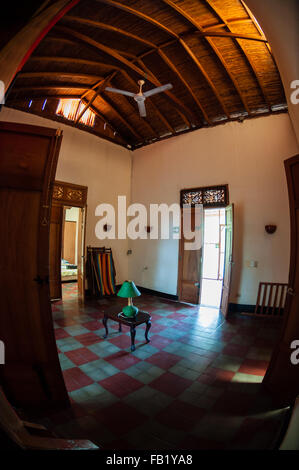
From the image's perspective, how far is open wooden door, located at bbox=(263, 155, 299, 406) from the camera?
182 cm

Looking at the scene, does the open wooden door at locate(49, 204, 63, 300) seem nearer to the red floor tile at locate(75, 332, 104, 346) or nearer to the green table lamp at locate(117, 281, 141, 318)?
the red floor tile at locate(75, 332, 104, 346)

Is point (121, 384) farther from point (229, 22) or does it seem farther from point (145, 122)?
point (145, 122)

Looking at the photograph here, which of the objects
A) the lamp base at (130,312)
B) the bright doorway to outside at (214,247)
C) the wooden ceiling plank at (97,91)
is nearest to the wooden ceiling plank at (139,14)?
the wooden ceiling plank at (97,91)

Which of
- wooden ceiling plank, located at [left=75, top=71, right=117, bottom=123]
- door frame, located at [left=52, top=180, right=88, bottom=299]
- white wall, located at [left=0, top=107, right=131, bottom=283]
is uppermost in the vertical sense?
wooden ceiling plank, located at [left=75, top=71, right=117, bottom=123]

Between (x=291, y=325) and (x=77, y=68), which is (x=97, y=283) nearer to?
(x=291, y=325)

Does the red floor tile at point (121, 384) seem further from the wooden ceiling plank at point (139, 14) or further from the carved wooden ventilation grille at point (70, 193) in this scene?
Answer: the wooden ceiling plank at point (139, 14)

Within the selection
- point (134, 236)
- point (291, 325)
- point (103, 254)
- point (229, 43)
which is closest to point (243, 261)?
point (291, 325)

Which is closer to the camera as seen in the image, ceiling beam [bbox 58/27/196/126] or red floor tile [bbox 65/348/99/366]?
red floor tile [bbox 65/348/99/366]

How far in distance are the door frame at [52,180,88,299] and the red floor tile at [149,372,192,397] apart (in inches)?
146

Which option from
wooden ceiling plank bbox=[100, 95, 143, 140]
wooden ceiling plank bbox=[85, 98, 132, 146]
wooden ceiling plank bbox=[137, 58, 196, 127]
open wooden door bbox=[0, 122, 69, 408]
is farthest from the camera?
wooden ceiling plank bbox=[85, 98, 132, 146]

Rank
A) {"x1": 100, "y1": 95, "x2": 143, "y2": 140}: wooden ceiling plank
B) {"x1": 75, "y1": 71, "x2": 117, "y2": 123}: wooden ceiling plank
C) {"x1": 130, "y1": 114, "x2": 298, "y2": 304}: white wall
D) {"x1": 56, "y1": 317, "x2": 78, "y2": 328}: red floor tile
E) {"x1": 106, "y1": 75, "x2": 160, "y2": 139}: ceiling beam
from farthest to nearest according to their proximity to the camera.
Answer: {"x1": 100, "y1": 95, "x2": 143, "y2": 140}: wooden ceiling plank, {"x1": 106, "y1": 75, "x2": 160, "y2": 139}: ceiling beam, {"x1": 75, "y1": 71, "x2": 117, "y2": 123}: wooden ceiling plank, {"x1": 130, "y1": 114, "x2": 298, "y2": 304}: white wall, {"x1": 56, "y1": 317, "x2": 78, "y2": 328}: red floor tile

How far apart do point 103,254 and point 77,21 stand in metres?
5.03

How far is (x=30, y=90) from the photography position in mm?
4461

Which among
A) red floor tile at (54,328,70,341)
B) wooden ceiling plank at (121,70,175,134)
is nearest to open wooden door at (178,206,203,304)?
wooden ceiling plank at (121,70,175,134)
